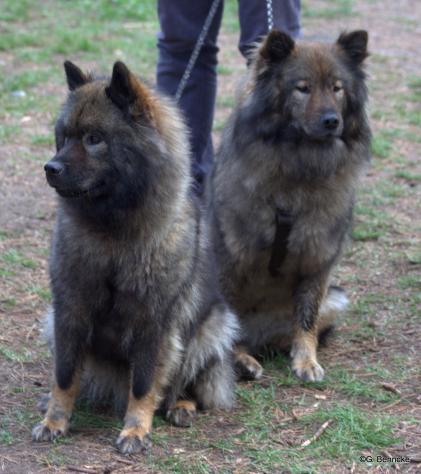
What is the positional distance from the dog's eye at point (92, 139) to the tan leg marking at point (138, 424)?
1.17 meters

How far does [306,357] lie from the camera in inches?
199

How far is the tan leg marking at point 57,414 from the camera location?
3977 millimetres

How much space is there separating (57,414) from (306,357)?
5.37 ft

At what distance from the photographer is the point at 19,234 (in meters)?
6.52

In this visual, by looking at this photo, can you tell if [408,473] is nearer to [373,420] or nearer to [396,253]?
[373,420]

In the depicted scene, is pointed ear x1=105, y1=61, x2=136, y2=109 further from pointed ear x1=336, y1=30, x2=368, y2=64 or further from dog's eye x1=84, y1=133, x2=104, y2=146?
pointed ear x1=336, y1=30, x2=368, y2=64

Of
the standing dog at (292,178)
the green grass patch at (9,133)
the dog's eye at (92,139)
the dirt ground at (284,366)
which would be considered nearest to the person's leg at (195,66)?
the standing dog at (292,178)

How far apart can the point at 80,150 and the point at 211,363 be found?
4.53 ft

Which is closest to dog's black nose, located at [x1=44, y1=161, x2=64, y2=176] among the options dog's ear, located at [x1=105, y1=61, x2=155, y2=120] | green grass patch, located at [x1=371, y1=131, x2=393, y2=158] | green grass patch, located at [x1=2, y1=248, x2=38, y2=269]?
dog's ear, located at [x1=105, y1=61, x2=155, y2=120]

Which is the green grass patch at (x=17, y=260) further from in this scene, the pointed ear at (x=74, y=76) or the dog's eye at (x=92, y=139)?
the dog's eye at (x=92, y=139)

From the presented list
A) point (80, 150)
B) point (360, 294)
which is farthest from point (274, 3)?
point (80, 150)

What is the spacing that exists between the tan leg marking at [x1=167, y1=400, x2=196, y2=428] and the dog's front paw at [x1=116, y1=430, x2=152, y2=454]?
323 mm

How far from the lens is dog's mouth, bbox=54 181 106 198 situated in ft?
12.0

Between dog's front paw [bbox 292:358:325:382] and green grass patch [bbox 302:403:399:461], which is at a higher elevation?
green grass patch [bbox 302:403:399:461]
